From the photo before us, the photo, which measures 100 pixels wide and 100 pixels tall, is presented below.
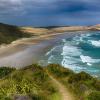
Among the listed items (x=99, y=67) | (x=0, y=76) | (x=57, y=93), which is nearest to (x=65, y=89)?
(x=57, y=93)

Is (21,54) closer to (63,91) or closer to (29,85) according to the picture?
(63,91)

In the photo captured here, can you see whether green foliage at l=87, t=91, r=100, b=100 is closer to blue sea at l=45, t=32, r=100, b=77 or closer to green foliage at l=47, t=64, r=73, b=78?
green foliage at l=47, t=64, r=73, b=78

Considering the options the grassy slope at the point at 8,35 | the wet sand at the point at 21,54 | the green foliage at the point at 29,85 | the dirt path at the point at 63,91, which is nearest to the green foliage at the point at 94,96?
the dirt path at the point at 63,91

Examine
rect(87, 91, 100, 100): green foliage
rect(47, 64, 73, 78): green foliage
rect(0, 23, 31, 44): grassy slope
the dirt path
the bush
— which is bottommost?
rect(0, 23, 31, 44): grassy slope

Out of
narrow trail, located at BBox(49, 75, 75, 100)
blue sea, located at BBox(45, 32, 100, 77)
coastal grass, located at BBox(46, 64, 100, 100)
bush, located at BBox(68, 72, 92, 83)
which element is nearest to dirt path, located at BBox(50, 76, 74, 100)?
narrow trail, located at BBox(49, 75, 75, 100)

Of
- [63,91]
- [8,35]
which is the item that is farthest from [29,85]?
[8,35]

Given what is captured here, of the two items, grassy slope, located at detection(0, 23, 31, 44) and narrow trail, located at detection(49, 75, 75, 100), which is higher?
narrow trail, located at detection(49, 75, 75, 100)

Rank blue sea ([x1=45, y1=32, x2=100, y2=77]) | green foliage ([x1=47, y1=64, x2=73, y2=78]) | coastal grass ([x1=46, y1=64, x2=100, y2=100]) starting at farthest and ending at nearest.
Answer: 1. blue sea ([x1=45, y1=32, x2=100, y2=77])
2. green foliage ([x1=47, y1=64, x2=73, y2=78])
3. coastal grass ([x1=46, y1=64, x2=100, y2=100])

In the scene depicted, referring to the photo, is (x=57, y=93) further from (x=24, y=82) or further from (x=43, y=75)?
(x=43, y=75)
